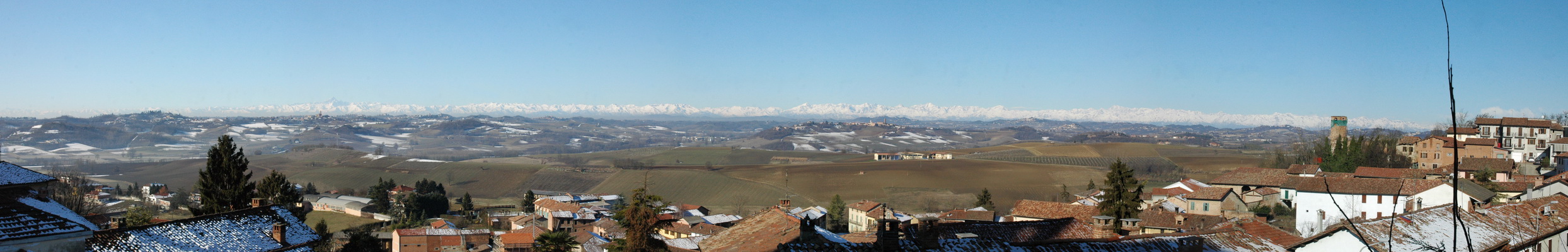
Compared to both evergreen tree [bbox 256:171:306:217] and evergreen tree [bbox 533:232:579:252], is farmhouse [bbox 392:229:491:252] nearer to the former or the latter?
evergreen tree [bbox 256:171:306:217]

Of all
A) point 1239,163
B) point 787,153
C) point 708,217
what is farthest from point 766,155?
point 708,217

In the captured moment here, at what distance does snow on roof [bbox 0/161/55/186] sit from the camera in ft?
51.9

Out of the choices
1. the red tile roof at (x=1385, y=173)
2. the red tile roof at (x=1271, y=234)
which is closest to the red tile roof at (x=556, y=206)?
the red tile roof at (x=1385, y=173)

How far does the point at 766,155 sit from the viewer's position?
154m

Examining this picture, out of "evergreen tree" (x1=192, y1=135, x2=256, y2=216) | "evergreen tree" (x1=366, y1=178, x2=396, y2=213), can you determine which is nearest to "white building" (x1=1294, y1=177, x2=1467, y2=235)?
"evergreen tree" (x1=192, y1=135, x2=256, y2=216)

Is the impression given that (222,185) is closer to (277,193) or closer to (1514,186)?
(277,193)

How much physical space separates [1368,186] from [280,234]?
34273mm

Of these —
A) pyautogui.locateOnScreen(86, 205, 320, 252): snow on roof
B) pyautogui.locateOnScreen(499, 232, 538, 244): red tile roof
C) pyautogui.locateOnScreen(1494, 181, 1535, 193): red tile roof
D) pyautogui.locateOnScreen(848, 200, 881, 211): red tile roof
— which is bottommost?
pyautogui.locateOnScreen(848, 200, 881, 211): red tile roof

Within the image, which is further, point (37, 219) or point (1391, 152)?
point (1391, 152)

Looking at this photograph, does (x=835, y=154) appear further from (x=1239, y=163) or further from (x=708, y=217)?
(x=708, y=217)

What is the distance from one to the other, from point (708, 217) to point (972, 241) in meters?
41.6

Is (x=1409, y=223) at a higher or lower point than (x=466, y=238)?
higher

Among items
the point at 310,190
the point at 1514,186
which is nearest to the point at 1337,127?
the point at 1514,186

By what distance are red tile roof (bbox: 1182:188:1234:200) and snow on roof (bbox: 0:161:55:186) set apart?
41.9 m
